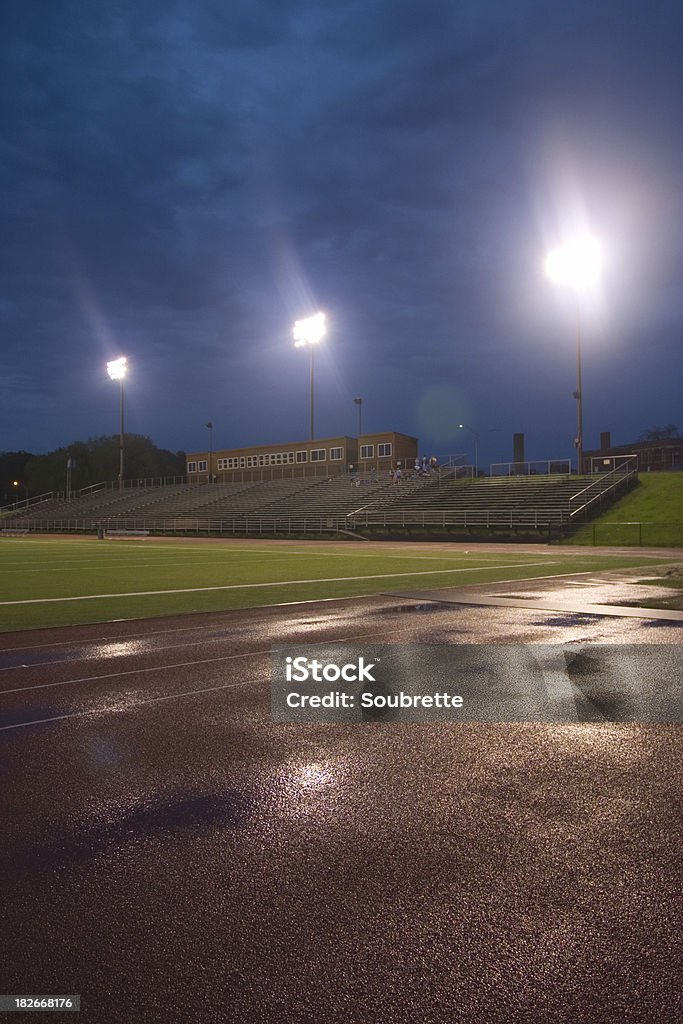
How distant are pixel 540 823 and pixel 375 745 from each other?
1.69 m

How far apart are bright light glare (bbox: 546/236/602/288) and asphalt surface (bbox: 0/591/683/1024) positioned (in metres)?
41.4

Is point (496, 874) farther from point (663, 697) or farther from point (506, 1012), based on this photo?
point (663, 697)

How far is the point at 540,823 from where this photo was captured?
4078 mm

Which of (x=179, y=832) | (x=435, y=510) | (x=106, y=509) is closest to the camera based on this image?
(x=179, y=832)

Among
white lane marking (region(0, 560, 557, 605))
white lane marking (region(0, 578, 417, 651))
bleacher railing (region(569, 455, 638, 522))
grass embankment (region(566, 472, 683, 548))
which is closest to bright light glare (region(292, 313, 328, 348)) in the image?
bleacher railing (region(569, 455, 638, 522))

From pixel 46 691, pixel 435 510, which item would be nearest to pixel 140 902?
pixel 46 691

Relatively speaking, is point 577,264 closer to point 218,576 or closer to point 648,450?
point 218,576

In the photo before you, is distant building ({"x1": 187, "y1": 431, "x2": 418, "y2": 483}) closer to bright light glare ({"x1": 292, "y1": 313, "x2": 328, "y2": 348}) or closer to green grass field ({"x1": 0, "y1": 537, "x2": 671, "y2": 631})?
bright light glare ({"x1": 292, "y1": 313, "x2": 328, "y2": 348})

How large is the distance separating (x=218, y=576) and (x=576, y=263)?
32.2 metres

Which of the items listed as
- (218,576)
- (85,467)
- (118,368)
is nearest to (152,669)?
(218,576)

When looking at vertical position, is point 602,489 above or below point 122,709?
above

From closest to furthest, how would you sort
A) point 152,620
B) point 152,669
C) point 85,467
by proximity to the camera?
point 152,669
point 152,620
point 85,467

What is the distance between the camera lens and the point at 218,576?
19969 millimetres

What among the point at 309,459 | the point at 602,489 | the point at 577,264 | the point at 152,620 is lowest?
the point at 152,620
